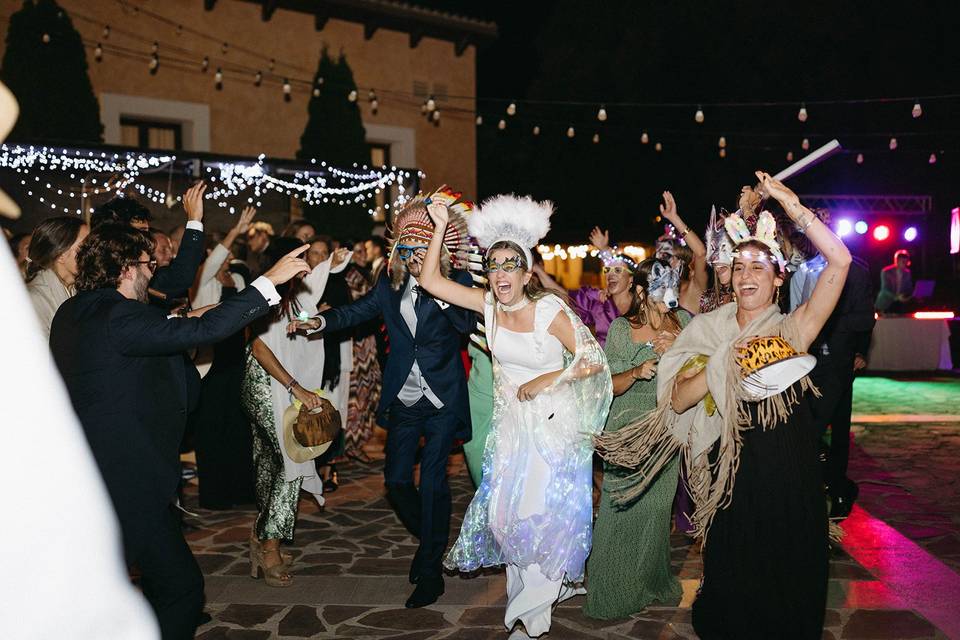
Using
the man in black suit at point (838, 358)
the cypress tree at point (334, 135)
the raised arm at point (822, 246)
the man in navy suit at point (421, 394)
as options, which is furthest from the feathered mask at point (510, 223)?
the cypress tree at point (334, 135)

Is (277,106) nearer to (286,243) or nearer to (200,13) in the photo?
(200,13)

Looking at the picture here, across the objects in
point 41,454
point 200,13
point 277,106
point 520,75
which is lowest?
point 41,454

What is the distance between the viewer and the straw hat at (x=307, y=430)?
518 centimetres

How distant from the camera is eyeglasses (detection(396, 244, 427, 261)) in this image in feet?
17.0

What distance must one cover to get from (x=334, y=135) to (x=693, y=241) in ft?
34.5

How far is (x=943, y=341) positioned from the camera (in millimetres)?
16359

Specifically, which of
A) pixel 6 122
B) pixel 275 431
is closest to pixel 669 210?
pixel 275 431

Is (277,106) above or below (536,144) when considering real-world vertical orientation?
below

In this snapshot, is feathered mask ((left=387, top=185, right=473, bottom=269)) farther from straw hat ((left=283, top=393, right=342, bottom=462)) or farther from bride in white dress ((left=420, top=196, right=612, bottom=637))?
straw hat ((left=283, top=393, right=342, bottom=462))

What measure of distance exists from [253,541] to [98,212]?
2.33 metres

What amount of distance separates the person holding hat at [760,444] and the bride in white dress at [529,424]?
2.35ft

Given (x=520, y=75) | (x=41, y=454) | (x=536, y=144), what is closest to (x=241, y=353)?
(x=41, y=454)

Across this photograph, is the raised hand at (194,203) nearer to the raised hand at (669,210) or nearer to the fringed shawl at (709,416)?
the fringed shawl at (709,416)

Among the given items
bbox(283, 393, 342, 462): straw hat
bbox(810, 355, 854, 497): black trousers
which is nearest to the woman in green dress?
bbox(810, 355, 854, 497): black trousers
